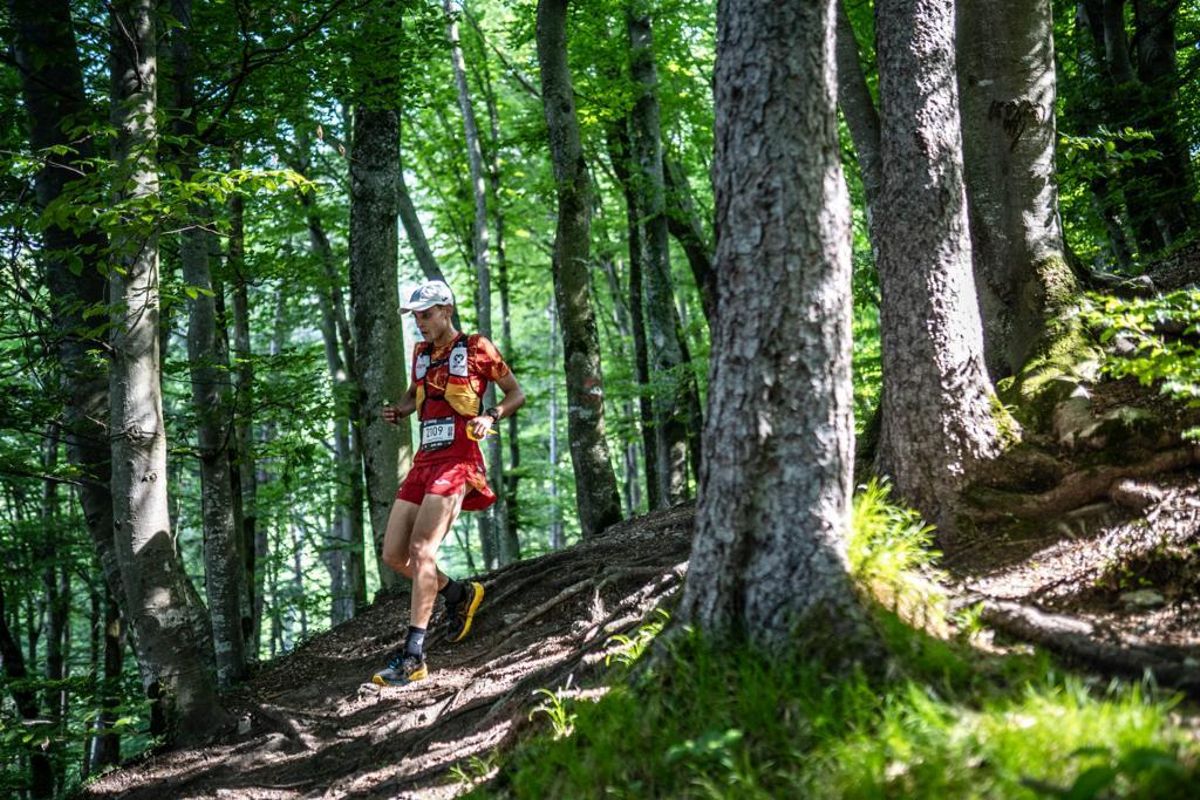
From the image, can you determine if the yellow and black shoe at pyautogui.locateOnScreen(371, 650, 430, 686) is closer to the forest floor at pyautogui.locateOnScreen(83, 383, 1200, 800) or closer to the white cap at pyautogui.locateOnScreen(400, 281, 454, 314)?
the forest floor at pyautogui.locateOnScreen(83, 383, 1200, 800)

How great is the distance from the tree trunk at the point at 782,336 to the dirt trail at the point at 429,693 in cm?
131

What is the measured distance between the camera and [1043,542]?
421 centimetres

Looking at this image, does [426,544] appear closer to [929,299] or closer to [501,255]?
[929,299]

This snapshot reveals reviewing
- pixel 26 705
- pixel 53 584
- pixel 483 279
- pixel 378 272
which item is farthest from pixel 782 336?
pixel 53 584

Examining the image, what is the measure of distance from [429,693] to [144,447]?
101 inches

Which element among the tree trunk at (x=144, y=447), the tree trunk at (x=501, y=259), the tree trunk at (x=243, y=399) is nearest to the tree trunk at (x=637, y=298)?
the tree trunk at (x=501, y=259)

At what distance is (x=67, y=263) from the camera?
6.59 metres

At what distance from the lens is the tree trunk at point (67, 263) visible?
6.67 meters

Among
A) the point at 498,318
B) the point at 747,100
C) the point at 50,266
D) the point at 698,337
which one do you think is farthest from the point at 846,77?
the point at 498,318

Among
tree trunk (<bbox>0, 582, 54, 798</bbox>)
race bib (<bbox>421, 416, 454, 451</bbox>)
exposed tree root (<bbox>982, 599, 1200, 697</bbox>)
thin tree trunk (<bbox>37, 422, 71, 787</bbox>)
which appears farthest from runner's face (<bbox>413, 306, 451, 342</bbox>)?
tree trunk (<bbox>0, 582, 54, 798</bbox>)

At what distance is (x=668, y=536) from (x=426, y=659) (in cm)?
229

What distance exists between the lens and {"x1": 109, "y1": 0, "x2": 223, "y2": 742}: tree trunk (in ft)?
18.5

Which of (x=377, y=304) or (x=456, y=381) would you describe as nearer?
(x=456, y=381)

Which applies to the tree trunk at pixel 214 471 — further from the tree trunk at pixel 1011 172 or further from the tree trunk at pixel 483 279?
the tree trunk at pixel 1011 172
